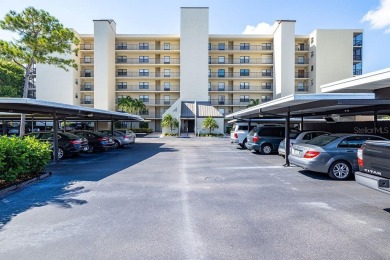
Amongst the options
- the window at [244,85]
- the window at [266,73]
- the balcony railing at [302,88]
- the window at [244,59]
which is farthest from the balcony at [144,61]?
the balcony railing at [302,88]

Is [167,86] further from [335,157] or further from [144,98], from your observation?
[335,157]

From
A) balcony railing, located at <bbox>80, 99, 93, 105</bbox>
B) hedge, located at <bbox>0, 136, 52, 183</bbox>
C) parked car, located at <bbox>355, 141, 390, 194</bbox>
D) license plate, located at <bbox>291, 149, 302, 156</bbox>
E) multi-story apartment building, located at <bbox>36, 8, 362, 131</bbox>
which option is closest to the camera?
parked car, located at <bbox>355, 141, 390, 194</bbox>

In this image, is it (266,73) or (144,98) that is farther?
(266,73)

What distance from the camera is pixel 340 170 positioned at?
833 centimetres

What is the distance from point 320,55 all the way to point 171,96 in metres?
27.8

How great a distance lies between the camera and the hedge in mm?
7028

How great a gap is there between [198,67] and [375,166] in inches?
1628

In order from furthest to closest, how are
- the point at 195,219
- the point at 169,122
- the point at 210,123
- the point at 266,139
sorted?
the point at 169,122, the point at 210,123, the point at 266,139, the point at 195,219

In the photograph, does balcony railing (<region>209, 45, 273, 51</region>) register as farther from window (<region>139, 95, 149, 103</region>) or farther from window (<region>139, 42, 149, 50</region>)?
window (<region>139, 95, 149, 103</region>)

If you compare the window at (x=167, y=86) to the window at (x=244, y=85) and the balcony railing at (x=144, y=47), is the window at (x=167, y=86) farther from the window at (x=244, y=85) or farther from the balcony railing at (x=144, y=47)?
the window at (x=244, y=85)

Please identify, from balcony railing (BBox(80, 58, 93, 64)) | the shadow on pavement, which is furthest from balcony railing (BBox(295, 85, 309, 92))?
the shadow on pavement

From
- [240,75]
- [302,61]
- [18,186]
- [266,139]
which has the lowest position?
[18,186]

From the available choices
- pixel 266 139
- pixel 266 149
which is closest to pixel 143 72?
pixel 266 139

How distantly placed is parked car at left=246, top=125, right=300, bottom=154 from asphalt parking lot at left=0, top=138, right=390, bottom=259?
21.9 ft
